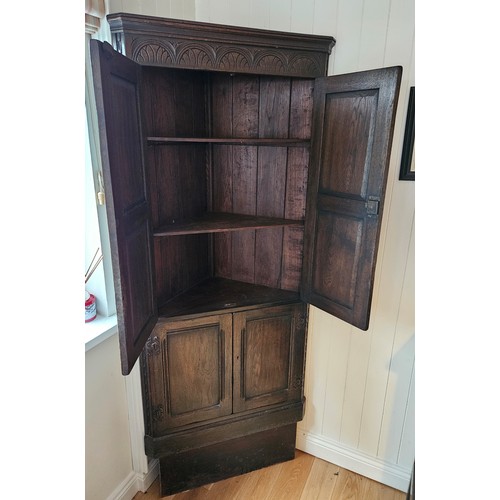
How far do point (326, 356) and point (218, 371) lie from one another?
581mm

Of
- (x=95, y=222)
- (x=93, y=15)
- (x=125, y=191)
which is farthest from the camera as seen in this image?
(x=95, y=222)

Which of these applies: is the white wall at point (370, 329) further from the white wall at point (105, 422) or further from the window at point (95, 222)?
the white wall at point (105, 422)

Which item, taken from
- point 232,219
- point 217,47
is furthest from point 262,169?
point 217,47

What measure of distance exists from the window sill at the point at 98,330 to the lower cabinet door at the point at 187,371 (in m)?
0.17

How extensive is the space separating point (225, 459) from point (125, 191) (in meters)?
1.48

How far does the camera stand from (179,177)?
5.39 feet

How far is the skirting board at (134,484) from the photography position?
5.60ft

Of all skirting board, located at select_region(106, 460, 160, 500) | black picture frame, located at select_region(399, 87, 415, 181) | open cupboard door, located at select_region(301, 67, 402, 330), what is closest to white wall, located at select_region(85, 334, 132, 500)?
skirting board, located at select_region(106, 460, 160, 500)

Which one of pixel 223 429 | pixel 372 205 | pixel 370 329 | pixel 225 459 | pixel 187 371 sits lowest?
pixel 225 459

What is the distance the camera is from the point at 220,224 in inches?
63.2

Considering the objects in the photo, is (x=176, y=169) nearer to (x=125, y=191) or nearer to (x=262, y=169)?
(x=262, y=169)
